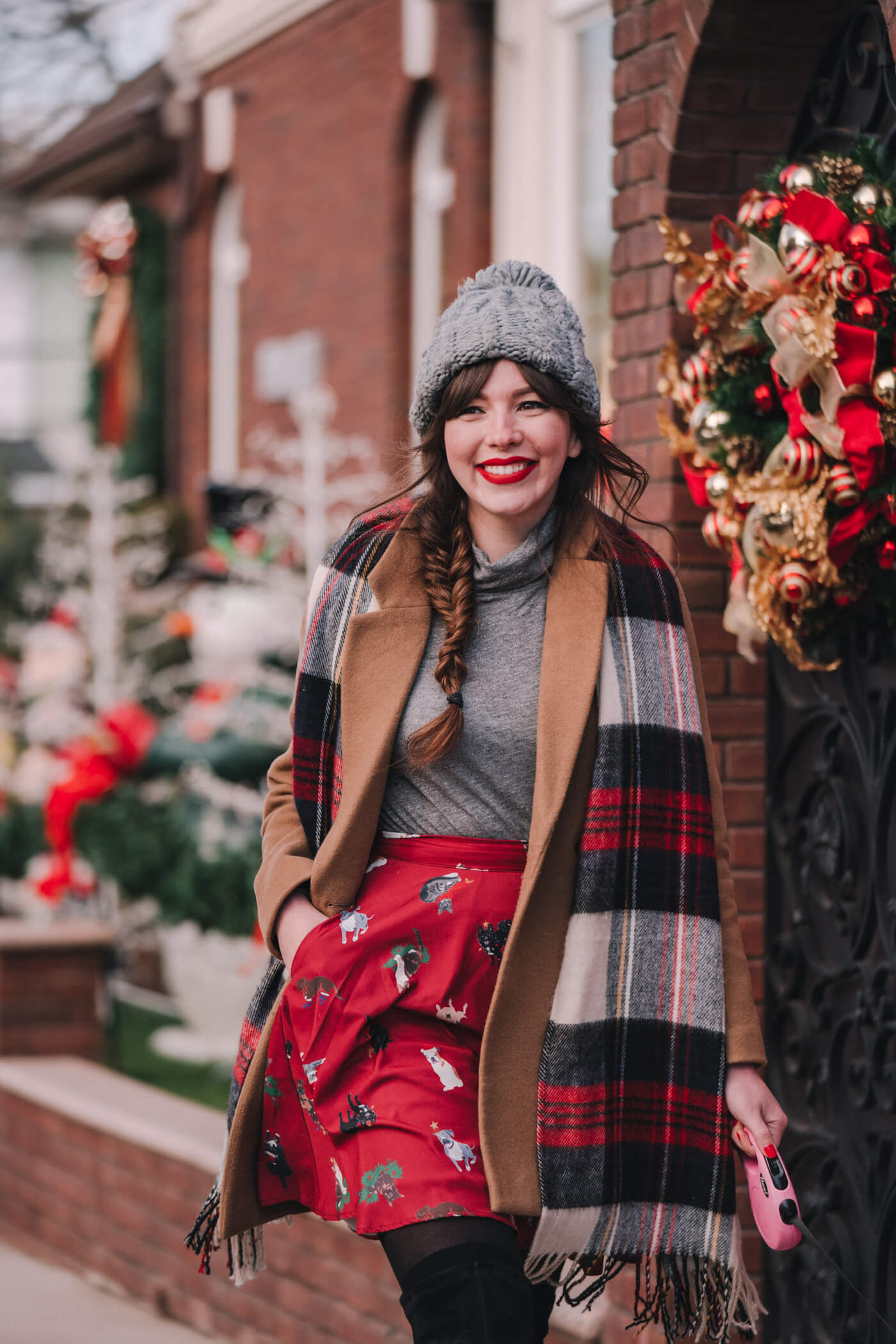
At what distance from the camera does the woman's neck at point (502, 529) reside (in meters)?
2.79

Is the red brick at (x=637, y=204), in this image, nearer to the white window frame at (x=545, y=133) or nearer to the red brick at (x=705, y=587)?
the red brick at (x=705, y=587)

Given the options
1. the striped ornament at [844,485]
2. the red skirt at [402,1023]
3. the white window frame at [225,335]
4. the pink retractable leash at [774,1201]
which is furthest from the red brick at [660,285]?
the white window frame at [225,335]

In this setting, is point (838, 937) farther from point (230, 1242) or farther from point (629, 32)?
point (629, 32)

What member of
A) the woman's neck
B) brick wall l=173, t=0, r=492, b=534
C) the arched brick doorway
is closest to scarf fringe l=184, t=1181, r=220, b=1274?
the woman's neck

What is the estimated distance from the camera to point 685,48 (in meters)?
3.75

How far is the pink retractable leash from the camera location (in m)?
2.48

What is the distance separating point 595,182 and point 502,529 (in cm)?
489

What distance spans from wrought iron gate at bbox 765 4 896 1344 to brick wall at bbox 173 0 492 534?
4.84 metres

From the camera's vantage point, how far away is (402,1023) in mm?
2629

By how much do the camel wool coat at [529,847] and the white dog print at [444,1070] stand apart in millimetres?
63

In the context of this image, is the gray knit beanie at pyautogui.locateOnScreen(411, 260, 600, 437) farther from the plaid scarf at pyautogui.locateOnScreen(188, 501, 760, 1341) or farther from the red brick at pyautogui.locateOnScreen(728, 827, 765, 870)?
the red brick at pyautogui.locateOnScreen(728, 827, 765, 870)

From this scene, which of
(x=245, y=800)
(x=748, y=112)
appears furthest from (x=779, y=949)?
(x=245, y=800)

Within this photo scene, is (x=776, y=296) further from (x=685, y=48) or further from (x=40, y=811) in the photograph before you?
(x=40, y=811)

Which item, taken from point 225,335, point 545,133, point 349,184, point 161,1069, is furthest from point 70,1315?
point 225,335
